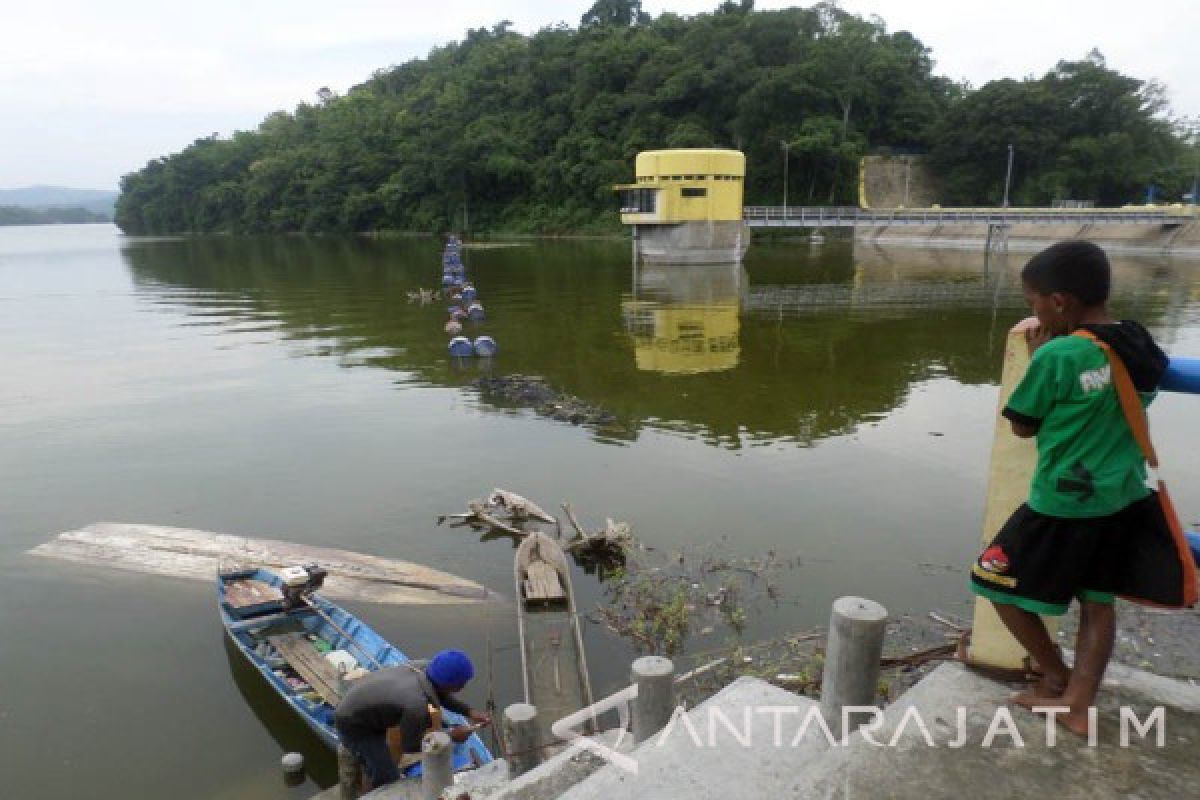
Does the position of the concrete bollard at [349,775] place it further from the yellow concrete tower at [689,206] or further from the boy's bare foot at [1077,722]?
the yellow concrete tower at [689,206]

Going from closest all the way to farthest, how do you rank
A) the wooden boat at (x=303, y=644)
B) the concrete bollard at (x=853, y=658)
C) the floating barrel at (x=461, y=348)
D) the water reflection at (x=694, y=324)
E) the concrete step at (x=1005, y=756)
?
the concrete step at (x=1005, y=756), the concrete bollard at (x=853, y=658), the wooden boat at (x=303, y=644), the water reflection at (x=694, y=324), the floating barrel at (x=461, y=348)

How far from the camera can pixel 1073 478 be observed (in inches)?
124

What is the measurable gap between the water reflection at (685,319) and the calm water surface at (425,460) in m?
0.26

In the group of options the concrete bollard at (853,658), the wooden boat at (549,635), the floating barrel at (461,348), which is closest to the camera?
the concrete bollard at (853,658)

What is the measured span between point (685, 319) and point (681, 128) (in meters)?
54.8

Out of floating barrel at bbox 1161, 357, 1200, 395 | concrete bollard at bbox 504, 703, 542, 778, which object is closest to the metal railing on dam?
concrete bollard at bbox 504, 703, 542, 778

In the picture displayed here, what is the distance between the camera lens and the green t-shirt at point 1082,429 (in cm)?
308

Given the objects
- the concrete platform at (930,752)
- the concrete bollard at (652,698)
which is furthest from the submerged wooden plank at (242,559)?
the concrete platform at (930,752)

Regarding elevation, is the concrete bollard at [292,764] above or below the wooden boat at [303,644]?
below

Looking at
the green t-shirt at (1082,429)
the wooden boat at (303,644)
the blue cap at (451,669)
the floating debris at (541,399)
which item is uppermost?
the green t-shirt at (1082,429)

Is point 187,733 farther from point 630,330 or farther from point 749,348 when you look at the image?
point 630,330

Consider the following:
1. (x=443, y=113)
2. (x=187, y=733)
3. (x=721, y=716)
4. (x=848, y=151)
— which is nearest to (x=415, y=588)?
(x=187, y=733)

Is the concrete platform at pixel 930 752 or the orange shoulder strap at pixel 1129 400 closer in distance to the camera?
the concrete platform at pixel 930 752

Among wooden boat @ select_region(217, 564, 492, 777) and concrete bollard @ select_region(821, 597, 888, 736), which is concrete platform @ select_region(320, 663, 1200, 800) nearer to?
concrete bollard @ select_region(821, 597, 888, 736)
